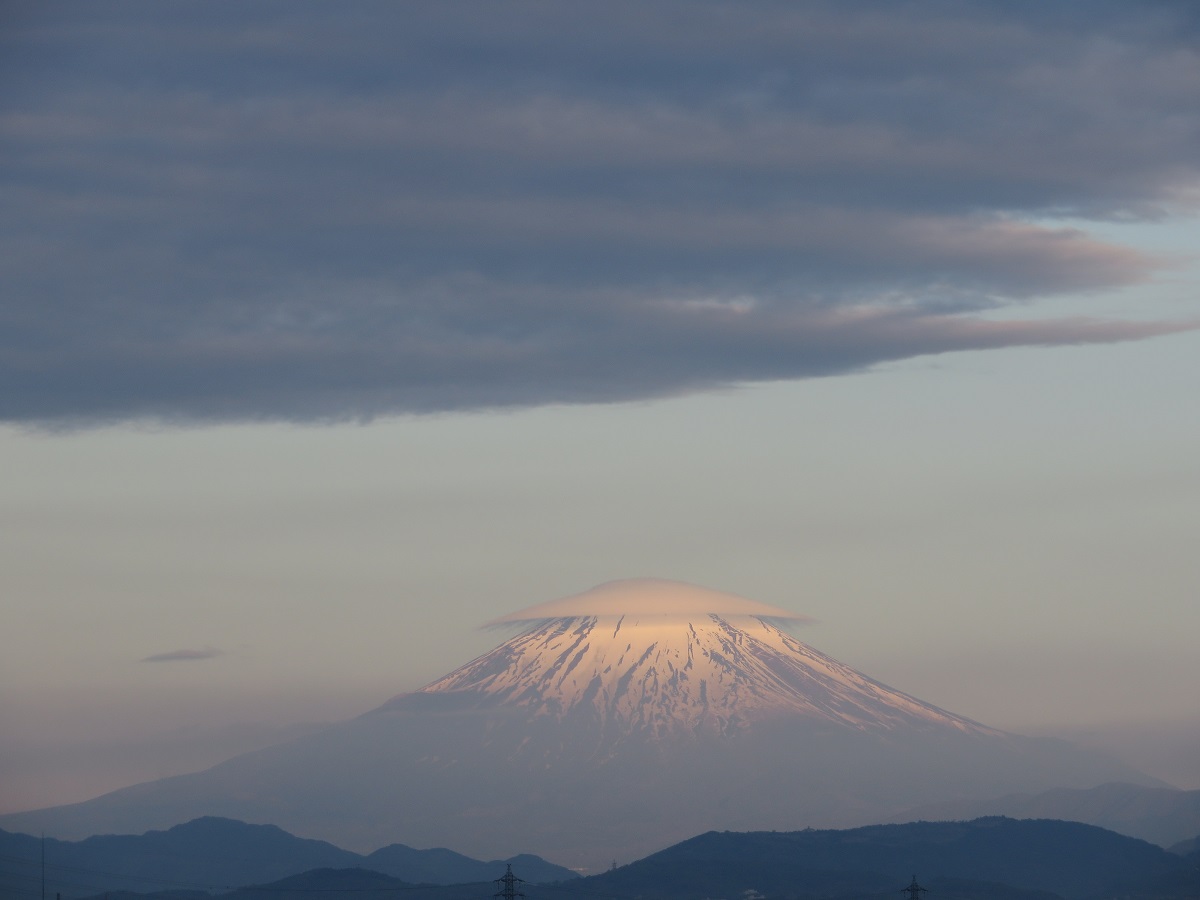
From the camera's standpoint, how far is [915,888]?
114375mm

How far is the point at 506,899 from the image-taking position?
10912 cm

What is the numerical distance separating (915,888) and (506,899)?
24913 millimetres
